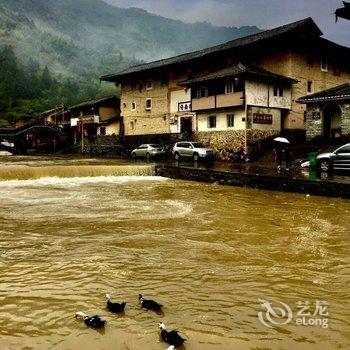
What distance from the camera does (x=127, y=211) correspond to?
1388 centimetres

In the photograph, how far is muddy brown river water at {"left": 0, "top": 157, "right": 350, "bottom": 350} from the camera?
5.15 meters

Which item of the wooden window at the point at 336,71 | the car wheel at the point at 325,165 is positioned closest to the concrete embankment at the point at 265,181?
the car wheel at the point at 325,165

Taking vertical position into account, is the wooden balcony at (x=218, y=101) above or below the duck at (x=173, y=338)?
above

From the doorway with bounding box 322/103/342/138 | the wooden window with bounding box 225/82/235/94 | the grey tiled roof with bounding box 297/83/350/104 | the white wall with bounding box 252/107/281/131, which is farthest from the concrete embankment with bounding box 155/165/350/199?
the doorway with bounding box 322/103/342/138

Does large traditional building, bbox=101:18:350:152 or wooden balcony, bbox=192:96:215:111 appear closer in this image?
large traditional building, bbox=101:18:350:152

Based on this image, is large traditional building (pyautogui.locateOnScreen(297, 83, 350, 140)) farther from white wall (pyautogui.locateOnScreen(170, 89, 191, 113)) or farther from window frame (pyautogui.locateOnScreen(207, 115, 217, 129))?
white wall (pyautogui.locateOnScreen(170, 89, 191, 113))

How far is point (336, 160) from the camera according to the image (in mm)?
19484

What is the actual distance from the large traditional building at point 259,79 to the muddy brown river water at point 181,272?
1691cm

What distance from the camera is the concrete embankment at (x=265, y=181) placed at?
15.7 meters

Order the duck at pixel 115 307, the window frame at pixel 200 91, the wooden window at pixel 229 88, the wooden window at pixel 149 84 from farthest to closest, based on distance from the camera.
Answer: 1. the wooden window at pixel 149 84
2. the window frame at pixel 200 91
3. the wooden window at pixel 229 88
4. the duck at pixel 115 307

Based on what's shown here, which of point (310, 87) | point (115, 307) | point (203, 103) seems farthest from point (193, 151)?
point (115, 307)

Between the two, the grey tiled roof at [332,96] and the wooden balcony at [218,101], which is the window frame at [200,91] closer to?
the wooden balcony at [218,101]

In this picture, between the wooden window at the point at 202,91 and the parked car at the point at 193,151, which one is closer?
the parked car at the point at 193,151

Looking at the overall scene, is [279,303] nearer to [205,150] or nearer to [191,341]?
[191,341]
